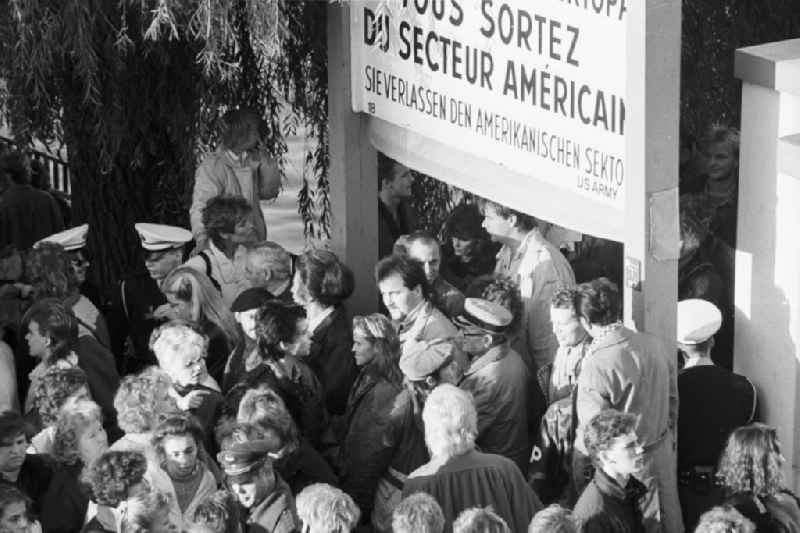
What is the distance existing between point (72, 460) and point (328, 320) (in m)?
1.62

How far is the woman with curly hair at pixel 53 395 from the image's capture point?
725 cm

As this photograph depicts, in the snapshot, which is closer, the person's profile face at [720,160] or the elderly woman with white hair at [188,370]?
the elderly woman with white hair at [188,370]

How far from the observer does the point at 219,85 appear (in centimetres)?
960

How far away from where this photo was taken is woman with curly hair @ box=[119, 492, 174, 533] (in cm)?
621

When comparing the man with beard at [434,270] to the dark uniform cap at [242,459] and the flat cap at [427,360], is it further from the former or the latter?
the dark uniform cap at [242,459]

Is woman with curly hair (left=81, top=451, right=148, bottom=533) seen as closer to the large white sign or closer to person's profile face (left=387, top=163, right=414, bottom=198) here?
the large white sign

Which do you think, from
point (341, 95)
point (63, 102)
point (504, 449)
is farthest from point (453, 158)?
point (63, 102)

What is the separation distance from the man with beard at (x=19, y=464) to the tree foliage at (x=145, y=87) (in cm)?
208

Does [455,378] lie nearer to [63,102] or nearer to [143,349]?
[143,349]

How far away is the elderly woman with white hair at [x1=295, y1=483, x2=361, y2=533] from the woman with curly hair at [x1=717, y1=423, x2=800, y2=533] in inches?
53.1

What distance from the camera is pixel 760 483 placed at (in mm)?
6391

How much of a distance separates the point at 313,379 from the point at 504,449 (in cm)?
85

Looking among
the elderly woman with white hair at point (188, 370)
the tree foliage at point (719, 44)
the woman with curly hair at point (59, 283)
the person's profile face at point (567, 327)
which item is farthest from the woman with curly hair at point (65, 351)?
the tree foliage at point (719, 44)

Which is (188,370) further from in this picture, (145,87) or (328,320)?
(145,87)
